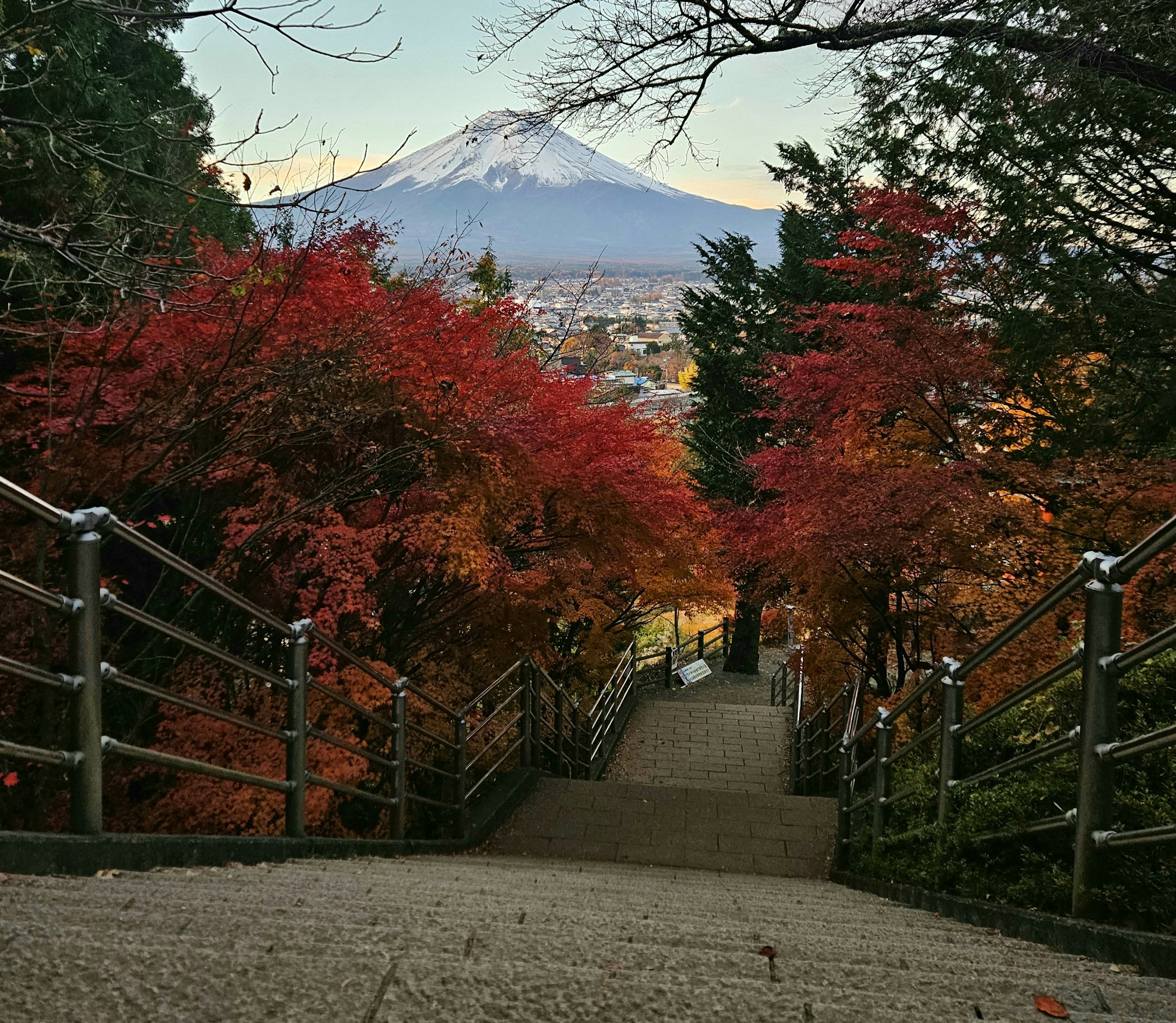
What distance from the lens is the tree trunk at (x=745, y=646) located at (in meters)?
22.7

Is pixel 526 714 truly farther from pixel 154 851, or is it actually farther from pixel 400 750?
pixel 154 851

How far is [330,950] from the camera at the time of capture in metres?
1.76

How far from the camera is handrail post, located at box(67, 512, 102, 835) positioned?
7.85 ft

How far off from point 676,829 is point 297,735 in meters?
4.44

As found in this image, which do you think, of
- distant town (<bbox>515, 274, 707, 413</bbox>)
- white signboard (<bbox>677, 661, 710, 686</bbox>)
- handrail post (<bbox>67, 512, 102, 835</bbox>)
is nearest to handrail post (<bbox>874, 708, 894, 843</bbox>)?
handrail post (<bbox>67, 512, 102, 835</bbox>)

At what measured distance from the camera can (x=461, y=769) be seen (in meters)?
6.63

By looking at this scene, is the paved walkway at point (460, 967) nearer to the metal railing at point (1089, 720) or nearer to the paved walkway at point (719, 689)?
the metal railing at point (1089, 720)

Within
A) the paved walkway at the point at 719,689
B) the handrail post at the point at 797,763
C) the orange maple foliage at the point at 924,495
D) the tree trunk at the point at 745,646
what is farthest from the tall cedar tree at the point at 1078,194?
the tree trunk at the point at 745,646

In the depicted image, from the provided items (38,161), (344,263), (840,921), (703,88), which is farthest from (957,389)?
(38,161)

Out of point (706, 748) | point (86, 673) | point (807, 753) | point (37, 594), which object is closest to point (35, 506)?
point (37, 594)

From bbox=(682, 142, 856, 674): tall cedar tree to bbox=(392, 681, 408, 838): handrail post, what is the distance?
14.0m

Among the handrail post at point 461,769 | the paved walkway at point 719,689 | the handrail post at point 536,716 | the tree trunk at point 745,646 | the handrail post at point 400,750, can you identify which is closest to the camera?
the handrail post at point 400,750

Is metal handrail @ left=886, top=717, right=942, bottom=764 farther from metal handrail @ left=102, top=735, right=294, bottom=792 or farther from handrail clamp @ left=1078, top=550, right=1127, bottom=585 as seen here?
metal handrail @ left=102, top=735, right=294, bottom=792

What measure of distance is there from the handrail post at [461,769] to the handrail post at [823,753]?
454 centimetres
